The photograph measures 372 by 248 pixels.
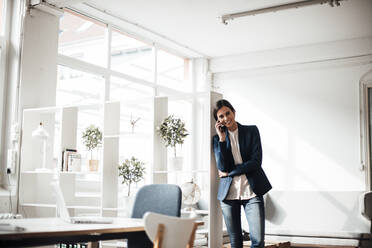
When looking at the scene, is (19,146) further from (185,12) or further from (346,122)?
(346,122)

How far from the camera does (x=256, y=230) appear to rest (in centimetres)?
326

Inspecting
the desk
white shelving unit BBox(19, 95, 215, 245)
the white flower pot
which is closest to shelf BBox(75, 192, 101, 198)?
white shelving unit BBox(19, 95, 215, 245)

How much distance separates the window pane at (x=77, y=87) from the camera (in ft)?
19.2

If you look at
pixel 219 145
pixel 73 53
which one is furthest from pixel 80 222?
pixel 73 53

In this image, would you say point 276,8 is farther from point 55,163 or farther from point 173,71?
point 55,163

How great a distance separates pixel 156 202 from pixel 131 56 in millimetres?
4213

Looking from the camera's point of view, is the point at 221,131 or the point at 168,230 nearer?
the point at 168,230

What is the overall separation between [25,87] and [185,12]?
2.23 m

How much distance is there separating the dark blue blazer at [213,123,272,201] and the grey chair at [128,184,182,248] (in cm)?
42

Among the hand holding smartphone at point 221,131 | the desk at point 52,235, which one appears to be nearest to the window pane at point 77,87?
the hand holding smartphone at point 221,131

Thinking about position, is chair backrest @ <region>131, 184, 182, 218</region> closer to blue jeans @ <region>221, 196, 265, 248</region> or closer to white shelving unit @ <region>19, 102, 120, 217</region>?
blue jeans @ <region>221, 196, 265, 248</region>

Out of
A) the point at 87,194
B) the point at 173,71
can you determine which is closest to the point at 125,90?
the point at 173,71

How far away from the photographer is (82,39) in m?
6.21

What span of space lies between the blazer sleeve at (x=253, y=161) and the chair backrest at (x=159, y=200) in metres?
0.49
